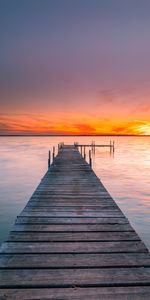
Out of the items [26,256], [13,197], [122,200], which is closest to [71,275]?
[26,256]

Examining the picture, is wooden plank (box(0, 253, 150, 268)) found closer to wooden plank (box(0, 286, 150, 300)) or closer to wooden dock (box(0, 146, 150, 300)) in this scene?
wooden dock (box(0, 146, 150, 300))

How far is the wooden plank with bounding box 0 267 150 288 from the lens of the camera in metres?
3.88

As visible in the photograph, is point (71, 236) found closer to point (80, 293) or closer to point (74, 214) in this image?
point (74, 214)

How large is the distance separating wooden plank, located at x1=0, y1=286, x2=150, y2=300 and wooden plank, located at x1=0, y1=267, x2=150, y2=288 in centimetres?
9

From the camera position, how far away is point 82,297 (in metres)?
3.61

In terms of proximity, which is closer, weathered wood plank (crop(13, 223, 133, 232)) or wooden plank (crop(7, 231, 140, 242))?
wooden plank (crop(7, 231, 140, 242))

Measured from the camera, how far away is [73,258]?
4.71 metres

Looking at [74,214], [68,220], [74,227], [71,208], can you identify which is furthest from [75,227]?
[71,208]

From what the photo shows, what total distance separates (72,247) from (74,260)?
564mm

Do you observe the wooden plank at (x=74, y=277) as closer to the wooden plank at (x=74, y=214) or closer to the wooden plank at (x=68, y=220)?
the wooden plank at (x=68, y=220)

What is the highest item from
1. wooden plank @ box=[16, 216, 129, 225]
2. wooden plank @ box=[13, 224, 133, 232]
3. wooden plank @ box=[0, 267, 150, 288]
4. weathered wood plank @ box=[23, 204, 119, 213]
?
wooden plank @ box=[0, 267, 150, 288]

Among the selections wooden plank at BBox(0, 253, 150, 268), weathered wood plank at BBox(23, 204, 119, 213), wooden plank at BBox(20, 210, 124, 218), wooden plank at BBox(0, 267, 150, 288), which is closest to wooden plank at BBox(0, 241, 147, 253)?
wooden plank at BBox(0, 253, 150, 268)

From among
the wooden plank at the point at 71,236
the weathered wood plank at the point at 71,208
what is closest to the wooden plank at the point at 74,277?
the wooden plank at the point at 71,236

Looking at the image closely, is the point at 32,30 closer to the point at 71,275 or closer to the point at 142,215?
the point at 142,215
